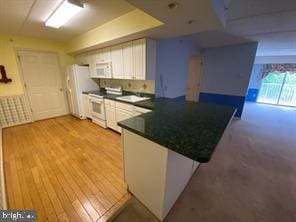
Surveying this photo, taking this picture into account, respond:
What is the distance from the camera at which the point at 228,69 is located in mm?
4453

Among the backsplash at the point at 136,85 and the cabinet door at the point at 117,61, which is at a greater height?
the cabinet door at the point at 117,61

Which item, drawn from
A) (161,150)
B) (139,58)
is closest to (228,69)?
(139,58)

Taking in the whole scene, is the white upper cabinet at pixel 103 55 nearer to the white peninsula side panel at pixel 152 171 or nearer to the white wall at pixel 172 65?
the white wall at pixel 172 65

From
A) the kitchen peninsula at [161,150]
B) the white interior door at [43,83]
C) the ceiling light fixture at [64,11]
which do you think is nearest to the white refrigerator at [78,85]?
the white interior door at [43,83]

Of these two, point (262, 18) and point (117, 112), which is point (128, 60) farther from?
point (262, 18)

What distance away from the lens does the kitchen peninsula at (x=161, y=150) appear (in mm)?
1050

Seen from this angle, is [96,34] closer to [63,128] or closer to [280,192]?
[63,128]

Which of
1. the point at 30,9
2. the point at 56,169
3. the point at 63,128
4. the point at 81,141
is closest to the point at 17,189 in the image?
the point at 56,169

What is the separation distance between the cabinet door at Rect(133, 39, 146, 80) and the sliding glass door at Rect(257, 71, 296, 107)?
28.2ft

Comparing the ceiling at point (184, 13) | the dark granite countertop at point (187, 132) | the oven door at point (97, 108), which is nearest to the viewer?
the dark granite countertop at point (187, 132)

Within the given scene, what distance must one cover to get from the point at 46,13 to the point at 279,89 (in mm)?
10398

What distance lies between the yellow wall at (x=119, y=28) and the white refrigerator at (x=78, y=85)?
2.40ft

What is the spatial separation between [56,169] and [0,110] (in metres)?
2.99

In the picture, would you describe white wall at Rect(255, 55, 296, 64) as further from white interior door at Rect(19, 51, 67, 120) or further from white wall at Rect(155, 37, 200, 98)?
white interior door at Rect(19, 51, 67, 120)
